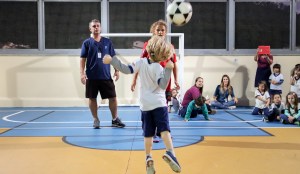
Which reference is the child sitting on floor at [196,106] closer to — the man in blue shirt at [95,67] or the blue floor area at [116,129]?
the blue floor area at [116,129]

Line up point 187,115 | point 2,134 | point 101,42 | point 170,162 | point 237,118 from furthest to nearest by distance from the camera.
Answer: point 237,118 < point 187,115 < point 101,42 < point 2,134 < point 170,162

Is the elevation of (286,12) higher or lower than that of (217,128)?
higher

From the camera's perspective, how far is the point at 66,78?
994 centimetres

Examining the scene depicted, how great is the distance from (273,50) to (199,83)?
12.6 feet

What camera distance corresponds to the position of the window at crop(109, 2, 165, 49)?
10.1m

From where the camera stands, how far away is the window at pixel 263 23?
1006 centimetres

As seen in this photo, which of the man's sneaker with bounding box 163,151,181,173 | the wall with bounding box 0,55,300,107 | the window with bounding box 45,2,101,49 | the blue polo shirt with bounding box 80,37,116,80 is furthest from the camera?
the window with bounding box 45,2,101,49

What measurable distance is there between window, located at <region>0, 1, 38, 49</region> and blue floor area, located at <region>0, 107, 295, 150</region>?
9.85 feet

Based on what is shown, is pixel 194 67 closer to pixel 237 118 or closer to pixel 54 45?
pixel 237 118

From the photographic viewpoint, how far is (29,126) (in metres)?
6.19

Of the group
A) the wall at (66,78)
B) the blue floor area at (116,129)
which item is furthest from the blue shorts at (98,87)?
the wall at (66,78)

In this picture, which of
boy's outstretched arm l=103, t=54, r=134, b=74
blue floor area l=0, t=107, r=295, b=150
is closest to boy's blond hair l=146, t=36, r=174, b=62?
boy's outstretched arm l=103, t=54, r=134, b=74

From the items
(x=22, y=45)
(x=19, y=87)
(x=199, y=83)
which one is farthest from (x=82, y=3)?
(x=199, y=83)

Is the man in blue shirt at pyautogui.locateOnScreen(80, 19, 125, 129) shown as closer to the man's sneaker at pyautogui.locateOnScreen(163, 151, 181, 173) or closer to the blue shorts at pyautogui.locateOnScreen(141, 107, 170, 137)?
the blue shorts at pyautogui.locateOnScreen(141, 107, 170, 137)
